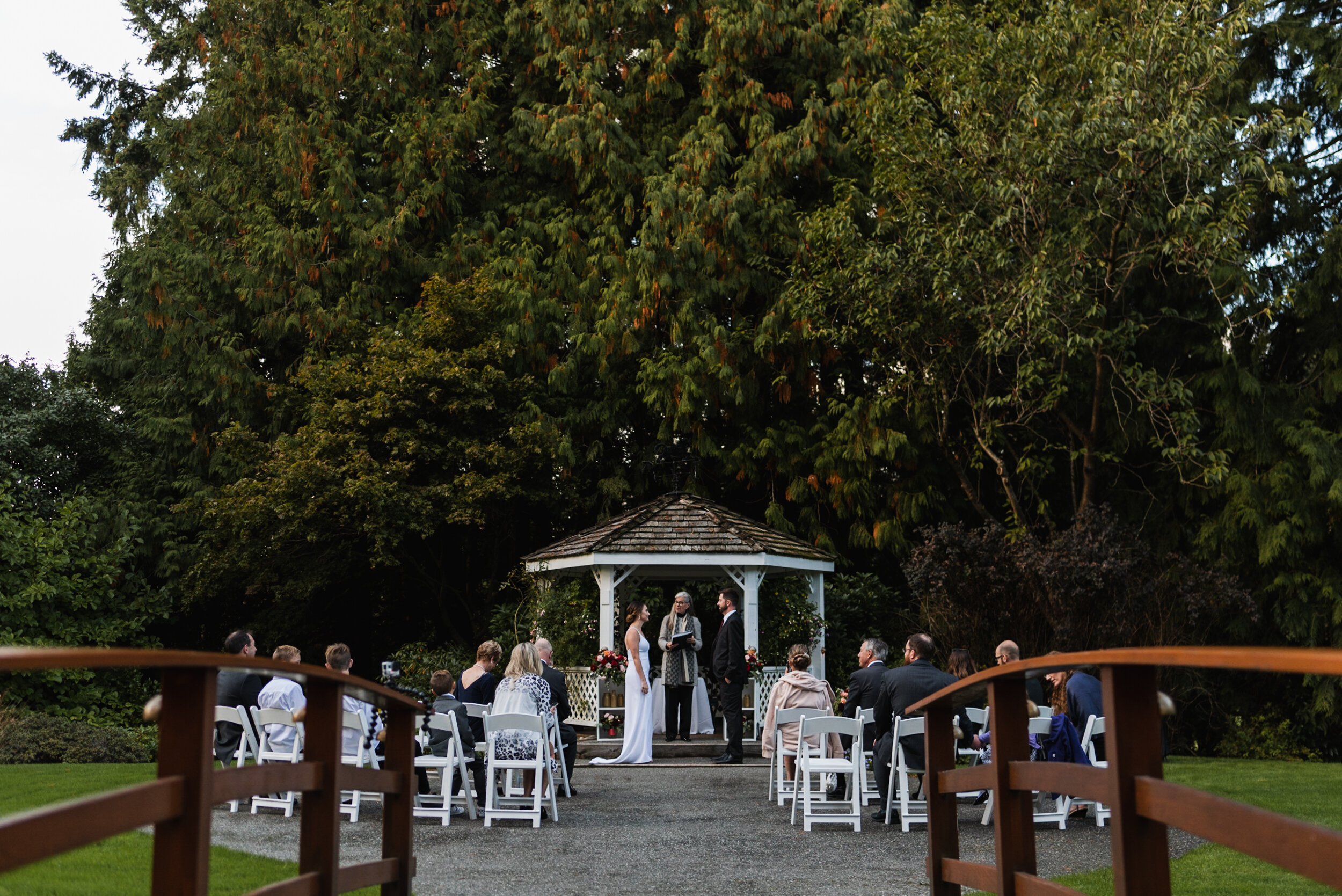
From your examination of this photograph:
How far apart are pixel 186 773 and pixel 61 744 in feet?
44.1

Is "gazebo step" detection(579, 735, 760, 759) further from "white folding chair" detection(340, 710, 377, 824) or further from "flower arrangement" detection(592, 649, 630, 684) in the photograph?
"white folding chair" detection(340, 710, 377, 824)

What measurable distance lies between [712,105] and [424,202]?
5373mm

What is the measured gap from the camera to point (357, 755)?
9469 mm

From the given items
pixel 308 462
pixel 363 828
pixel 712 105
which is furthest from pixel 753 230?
pixel 363 828

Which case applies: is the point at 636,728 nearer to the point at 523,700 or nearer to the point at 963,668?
the point at 523,700

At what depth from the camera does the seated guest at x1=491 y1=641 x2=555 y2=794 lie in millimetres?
9648

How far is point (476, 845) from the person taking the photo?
8.25 meters

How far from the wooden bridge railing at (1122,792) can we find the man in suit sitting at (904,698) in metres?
4.83

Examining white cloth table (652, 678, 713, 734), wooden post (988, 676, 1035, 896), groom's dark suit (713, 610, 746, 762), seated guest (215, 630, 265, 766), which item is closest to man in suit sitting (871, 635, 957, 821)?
groom's dark suit (713, 610, 746, 762)

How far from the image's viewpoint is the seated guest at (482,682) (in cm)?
1048

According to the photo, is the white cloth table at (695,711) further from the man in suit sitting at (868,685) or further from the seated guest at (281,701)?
the seated guest at (281,701)

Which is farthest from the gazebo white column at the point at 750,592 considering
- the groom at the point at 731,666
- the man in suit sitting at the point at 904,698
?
the man in suit sitting at the point at 904,698

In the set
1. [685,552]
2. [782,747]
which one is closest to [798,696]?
[782,747]

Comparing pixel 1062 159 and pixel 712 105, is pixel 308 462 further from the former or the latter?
pixel 1062 159
